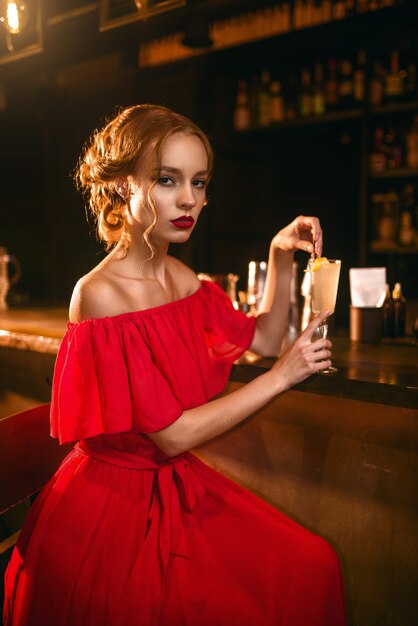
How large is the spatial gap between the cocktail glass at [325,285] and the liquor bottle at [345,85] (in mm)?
2036

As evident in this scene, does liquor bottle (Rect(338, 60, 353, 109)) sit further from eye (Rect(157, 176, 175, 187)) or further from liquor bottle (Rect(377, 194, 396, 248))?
eye (Rect(157, 176, 175, 187))

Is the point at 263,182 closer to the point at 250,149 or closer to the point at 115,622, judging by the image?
the point at 250,149

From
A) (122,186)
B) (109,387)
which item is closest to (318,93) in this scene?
(122,186)

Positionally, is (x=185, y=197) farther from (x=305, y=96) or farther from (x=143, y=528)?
(x=305, y=96)

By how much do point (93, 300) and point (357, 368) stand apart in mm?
617

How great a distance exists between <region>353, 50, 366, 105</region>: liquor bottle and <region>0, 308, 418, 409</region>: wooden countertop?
1.77 metres

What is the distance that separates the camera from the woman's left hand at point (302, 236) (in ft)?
4.44

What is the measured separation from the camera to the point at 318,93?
308 centimetres

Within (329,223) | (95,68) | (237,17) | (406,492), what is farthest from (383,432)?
(95,68)

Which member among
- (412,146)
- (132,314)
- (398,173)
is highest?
(412,146)

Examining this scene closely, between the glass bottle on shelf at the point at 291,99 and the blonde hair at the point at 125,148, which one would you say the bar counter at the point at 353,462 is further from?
the glass bottle on shelf at the point at 291,99

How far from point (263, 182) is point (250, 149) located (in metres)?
0.21

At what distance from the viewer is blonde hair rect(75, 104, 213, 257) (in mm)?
1189

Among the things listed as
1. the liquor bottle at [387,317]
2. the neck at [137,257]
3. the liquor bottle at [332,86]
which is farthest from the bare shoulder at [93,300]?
the liquor bottle at [332,86]
